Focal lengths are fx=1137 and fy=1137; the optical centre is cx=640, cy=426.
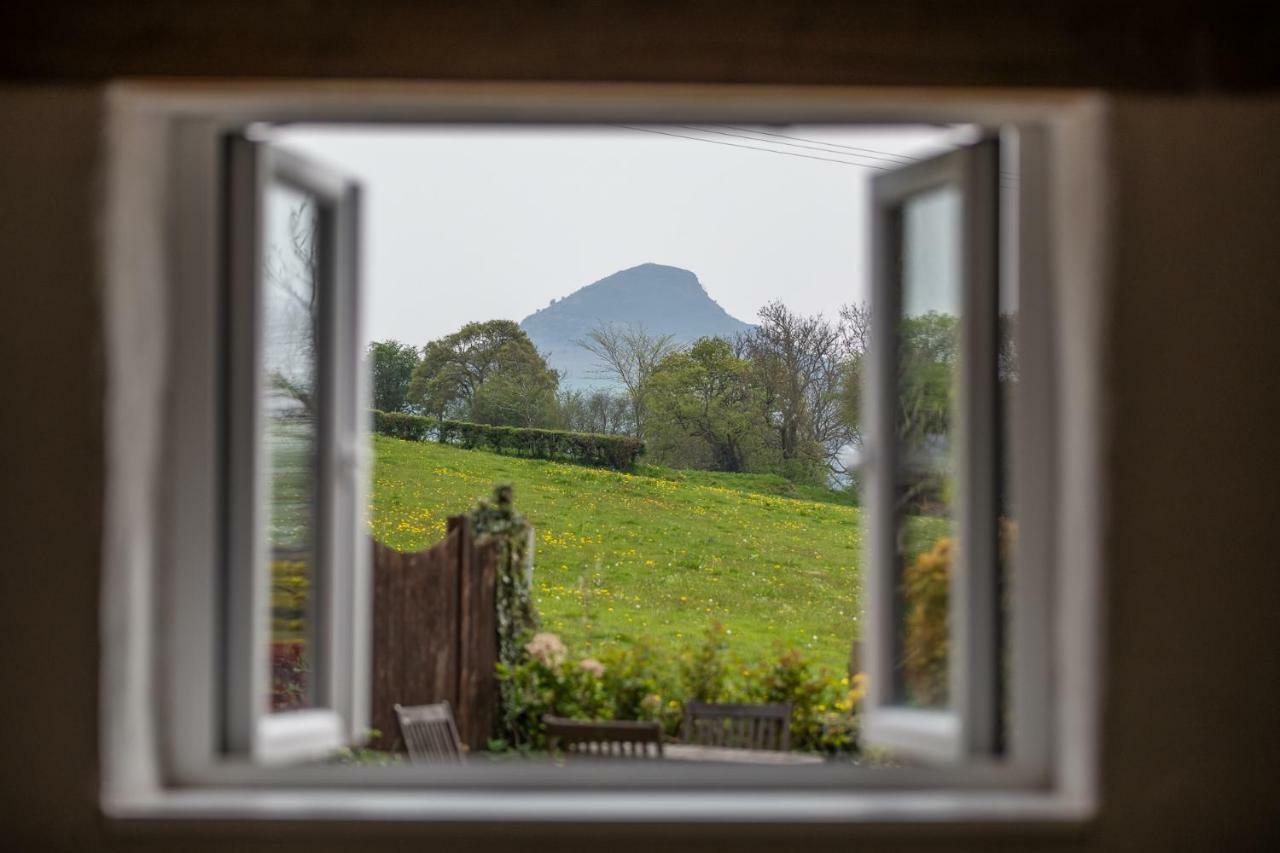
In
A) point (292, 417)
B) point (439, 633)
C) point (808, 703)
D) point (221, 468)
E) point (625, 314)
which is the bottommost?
point (808, 703)

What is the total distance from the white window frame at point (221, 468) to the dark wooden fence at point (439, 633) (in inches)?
147

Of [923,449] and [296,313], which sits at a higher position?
[296,313]

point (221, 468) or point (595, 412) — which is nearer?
point (221, 468)

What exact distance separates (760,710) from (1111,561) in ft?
11.1

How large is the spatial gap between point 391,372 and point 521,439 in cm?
134

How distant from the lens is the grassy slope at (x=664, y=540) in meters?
9.97

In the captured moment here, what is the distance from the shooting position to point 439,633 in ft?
19.8

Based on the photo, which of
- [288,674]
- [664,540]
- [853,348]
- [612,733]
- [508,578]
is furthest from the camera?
[664,540]

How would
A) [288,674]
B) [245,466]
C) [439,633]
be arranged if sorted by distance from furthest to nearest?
[439,633] → [288,674] → [245,466]

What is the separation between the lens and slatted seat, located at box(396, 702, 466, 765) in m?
4.88

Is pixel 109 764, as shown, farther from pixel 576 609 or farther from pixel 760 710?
pixel 576 609

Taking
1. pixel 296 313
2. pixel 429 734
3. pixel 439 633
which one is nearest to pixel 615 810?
pixel 296 313

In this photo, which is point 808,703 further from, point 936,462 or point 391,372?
point 391,372

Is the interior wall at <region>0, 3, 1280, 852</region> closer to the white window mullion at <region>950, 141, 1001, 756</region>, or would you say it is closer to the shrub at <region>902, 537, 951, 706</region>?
the white window mullion at <region>950, 141, 1001, 756</region>
